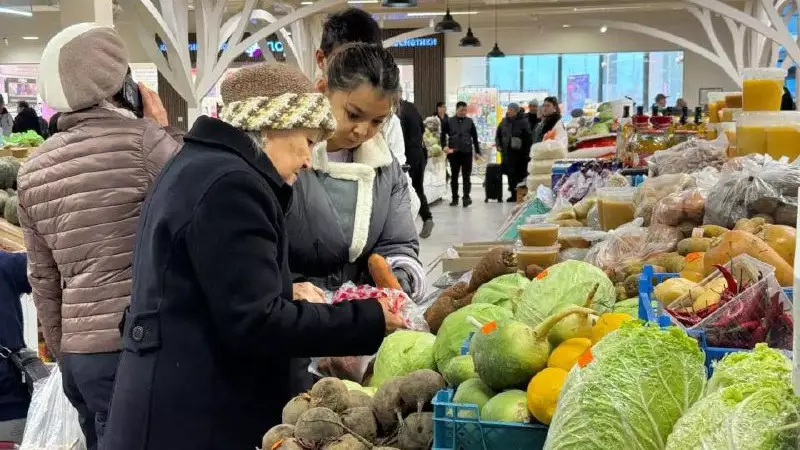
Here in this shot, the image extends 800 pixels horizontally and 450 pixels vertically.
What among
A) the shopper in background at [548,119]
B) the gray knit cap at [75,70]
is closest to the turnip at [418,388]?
the gray knit cap at [75,70]

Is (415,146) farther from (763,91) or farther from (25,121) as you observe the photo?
(763,91)

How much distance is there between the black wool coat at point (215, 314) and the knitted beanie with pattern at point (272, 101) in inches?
2.0

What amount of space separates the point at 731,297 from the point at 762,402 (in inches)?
34.0

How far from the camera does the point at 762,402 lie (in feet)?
3.07

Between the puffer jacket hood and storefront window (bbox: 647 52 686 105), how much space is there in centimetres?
2090

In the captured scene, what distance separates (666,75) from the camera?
22.3 meters

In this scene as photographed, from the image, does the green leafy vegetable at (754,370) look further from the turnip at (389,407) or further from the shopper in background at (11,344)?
the shopper in background at (11,344)

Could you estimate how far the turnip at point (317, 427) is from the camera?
1626 mm

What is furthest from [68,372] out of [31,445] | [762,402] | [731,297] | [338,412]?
[762,402]

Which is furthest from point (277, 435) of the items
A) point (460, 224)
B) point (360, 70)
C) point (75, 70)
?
point (460, 224)

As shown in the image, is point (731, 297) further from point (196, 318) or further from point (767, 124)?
point (767, 124)

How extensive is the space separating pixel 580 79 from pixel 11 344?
68.7ft

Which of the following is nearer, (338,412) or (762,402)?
(762,402)

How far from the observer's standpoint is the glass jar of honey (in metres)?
3.82
